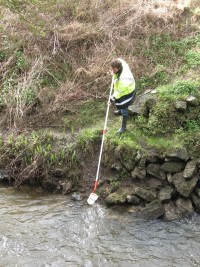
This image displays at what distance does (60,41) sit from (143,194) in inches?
218

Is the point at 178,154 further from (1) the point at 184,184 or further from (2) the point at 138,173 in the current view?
(2) the point at 138,173

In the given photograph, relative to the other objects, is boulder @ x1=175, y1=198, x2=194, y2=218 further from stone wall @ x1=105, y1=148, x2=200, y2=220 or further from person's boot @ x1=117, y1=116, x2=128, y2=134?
person's boot @ x1=117, y1=116, x2=128, y2=134

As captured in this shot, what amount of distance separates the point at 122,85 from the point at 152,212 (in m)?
2.70

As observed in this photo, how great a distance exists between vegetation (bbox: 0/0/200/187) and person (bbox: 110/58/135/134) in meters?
0.61

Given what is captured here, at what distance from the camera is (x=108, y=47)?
34.2 ft

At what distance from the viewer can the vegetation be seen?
8078 millimetres

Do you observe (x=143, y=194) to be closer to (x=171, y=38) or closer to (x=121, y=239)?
(x=121, y=239)

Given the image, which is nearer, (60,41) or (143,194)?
(143,194)

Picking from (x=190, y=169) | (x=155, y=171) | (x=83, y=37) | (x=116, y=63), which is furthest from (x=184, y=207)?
(x=83, y=37)

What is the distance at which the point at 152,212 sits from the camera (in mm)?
7113

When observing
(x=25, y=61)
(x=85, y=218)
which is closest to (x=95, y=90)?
(x=25, y=61)

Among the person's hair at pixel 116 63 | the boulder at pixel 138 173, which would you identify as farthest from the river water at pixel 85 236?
the person's hair at pixel 116 63

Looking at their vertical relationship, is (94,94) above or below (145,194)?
above

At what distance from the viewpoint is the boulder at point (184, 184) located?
7289mm
